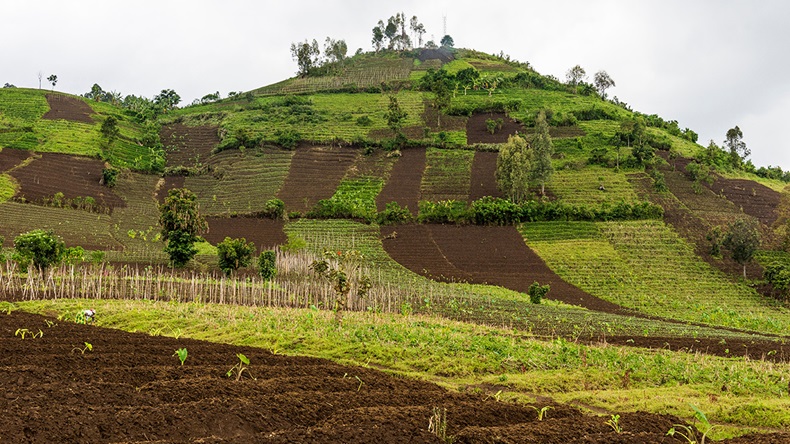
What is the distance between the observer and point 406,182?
3383 inches

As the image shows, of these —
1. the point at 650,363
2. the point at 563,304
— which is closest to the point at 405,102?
the point at 563,304

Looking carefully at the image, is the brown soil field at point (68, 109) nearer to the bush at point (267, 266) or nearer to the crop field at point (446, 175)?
the crop field at point (446, 175)

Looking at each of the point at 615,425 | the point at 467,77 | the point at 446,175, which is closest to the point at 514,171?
the point at 446,175

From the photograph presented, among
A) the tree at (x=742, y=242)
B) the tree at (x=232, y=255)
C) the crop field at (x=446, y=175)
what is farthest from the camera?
the crop field at (x=446, y=175)

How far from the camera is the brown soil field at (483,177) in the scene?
80.9m

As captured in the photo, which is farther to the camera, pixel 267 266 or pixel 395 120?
pixel 395 120

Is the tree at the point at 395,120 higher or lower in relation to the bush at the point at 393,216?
higher

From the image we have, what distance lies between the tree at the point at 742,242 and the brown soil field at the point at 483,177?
90.1 ft

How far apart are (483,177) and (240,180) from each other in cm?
3423

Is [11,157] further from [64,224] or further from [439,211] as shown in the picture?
[439,211]

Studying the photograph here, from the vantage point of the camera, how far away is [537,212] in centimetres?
7362

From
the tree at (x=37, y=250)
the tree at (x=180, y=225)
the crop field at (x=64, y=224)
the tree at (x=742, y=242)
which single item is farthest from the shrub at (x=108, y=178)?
the tree at (x=742, y=242)

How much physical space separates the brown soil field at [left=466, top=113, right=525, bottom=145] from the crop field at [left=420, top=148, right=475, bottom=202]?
7.01 metres

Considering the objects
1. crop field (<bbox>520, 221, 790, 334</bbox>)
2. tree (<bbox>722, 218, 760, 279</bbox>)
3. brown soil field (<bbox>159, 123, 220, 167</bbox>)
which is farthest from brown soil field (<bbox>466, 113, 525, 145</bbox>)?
tree (<bbox>722, 218, 760, 279</bbox>)
